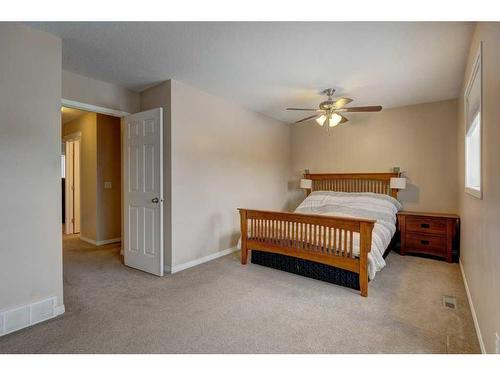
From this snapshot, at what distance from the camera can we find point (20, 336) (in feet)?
5.91

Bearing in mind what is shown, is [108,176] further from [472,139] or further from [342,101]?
[472,139]

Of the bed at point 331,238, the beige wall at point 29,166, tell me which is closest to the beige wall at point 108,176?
the beige wall at point 29,166

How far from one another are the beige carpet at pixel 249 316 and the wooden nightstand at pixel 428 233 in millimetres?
486

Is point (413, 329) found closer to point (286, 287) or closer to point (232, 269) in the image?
point (286, 287)

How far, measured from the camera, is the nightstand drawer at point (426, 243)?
3.50m

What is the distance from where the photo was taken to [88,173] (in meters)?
4.59

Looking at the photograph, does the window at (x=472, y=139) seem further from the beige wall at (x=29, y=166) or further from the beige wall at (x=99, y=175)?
the beige wall at (x=99, y=175)

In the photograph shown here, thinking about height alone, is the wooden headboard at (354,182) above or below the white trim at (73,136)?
below

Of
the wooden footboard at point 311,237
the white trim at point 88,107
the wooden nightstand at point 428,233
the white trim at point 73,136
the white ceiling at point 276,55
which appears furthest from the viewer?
the white trim at point 73,136

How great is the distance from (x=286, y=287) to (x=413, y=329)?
1.14 meters

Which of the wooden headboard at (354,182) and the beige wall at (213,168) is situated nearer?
the beige wall at (213,168)

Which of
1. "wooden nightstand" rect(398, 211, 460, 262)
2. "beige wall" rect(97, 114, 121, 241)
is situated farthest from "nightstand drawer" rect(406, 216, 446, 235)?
"beige wall" rect(97, 114, 121, 241)

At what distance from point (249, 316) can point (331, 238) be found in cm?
124
